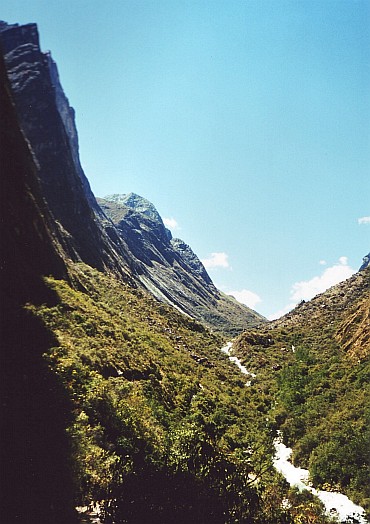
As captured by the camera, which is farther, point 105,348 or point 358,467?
point 105,348

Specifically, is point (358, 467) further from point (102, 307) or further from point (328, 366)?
point (102, 307)

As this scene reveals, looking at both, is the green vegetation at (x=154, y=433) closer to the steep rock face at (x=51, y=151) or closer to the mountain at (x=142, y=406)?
the mountain at (x=142, y=406)

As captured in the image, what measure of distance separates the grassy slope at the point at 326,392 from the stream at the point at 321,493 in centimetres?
54

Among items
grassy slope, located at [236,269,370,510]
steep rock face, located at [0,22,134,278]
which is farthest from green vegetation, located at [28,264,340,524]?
steep rock face, located at [0,22,134,278]

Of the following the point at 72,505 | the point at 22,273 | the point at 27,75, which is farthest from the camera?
the point at 27,75

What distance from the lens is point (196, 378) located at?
120 ft

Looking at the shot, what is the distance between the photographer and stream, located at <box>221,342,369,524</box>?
16750 mm

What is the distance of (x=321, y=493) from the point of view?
19.3m

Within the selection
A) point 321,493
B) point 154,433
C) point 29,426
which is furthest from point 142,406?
point 321,493

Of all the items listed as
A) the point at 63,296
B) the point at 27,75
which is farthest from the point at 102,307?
the point at 27,75

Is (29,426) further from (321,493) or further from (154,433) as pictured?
(321,493)

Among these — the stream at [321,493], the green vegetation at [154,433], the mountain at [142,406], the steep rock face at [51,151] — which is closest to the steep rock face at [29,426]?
the mountain at [142,406]

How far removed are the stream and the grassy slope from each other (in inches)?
21.3

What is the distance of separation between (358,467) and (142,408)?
44.0 feet
